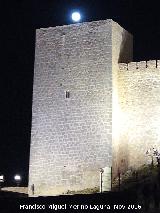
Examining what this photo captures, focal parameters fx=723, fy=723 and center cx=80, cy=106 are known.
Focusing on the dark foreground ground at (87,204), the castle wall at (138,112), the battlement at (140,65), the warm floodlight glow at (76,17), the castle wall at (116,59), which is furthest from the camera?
the warm floodlight glow at (76,17)

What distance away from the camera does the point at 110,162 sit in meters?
25.6

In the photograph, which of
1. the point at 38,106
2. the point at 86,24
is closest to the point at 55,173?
the point at 38,106

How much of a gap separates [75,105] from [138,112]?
91.9 inches

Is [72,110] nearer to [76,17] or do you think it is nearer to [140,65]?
[140,65]

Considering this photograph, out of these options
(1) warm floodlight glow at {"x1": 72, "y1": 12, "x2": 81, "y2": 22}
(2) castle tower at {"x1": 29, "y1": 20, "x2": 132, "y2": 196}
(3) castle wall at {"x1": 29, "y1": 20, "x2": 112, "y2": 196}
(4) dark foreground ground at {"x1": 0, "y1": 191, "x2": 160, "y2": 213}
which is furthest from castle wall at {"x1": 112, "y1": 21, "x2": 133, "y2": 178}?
(4) dark foreground ground at {"x1": 0, "y1": 191, "x2": 160, "y2": 213}

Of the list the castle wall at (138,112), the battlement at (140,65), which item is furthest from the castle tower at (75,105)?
the castle wall at (138,112)

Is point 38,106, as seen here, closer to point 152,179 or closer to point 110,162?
point 110,162

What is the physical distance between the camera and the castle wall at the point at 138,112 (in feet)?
85.6

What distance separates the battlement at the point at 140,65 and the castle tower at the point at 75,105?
354 mm

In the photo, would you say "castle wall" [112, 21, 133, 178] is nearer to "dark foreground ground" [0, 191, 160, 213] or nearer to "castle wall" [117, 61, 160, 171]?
"castle wall" [117, 61, 160, 171]

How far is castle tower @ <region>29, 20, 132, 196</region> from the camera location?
1024 inches

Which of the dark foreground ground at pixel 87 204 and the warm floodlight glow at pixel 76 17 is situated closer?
the dark foreground ground at pixel 87 204

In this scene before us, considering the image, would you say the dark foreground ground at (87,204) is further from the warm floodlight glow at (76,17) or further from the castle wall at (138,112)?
the warm floodlight glow at (76,17)

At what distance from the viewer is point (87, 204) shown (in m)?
21.9
